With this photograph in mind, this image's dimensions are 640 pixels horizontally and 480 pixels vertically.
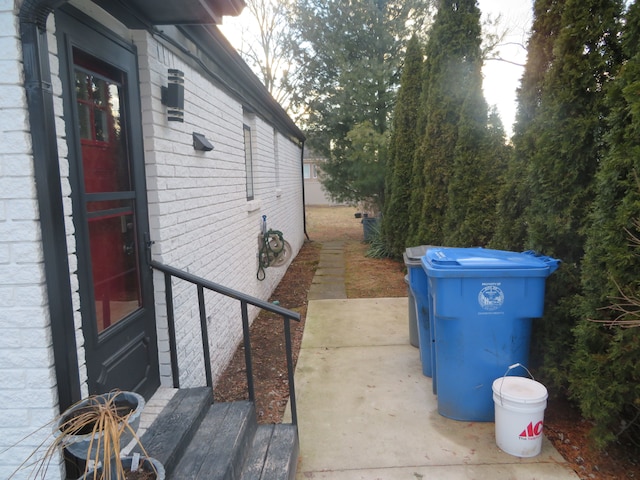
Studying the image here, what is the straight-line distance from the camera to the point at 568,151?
3.10m

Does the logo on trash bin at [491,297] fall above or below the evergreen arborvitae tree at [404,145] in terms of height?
below

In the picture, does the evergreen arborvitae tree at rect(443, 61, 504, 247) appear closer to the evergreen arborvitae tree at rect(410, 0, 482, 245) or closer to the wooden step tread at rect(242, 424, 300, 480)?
the evergreen arborvitae tree at rect(410, 0, 482, 245)

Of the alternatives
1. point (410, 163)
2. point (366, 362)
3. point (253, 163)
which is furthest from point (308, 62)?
point (366, 362)

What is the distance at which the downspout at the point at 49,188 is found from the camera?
66.4 inches

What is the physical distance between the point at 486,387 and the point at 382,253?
24.7 ft

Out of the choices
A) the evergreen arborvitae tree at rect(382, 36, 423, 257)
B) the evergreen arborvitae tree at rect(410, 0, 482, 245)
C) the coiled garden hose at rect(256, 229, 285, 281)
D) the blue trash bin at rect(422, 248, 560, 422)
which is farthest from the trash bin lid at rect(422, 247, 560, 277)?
the evergreen arborvitae tree at rect(382, 36, 423, 257)

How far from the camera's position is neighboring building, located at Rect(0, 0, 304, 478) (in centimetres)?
173

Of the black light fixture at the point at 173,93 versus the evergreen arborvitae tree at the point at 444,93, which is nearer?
the black light fixture at the point at 173,93

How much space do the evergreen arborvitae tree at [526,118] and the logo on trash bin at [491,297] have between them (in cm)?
101

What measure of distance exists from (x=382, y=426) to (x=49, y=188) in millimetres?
2580

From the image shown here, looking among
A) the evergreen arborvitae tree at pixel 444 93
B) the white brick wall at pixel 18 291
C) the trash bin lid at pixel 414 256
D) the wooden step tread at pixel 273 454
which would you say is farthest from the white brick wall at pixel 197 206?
the evergreen arborvitae tree at pixel 444 93

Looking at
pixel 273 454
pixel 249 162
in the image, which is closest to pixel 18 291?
pixel 273 454

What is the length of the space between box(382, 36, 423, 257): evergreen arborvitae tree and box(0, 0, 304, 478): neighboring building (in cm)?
580

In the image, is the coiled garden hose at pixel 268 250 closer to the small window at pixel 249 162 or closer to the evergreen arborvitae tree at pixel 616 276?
the small window at pixel 249 162
